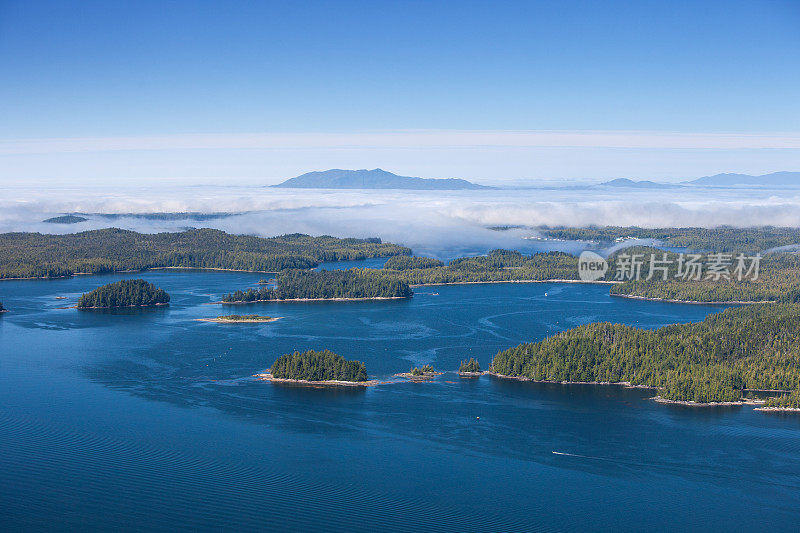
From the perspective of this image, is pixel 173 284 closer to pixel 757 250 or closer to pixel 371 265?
pixel 371 265

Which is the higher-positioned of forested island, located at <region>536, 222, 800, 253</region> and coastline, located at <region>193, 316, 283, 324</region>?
forested island, located at <region>536, 222, 800, 253</region>

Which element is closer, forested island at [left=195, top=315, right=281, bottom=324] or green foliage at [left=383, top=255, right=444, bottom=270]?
forested island at [left=195, top=315, right=281, bottom=324]

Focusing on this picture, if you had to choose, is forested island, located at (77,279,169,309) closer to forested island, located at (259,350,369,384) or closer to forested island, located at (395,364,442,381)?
forested island, located at (259,350,369,384)

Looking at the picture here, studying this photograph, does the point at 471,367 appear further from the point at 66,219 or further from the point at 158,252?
the point at 66,219

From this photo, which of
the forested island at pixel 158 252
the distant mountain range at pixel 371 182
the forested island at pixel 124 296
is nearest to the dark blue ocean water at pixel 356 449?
the forested island at pixel 124 296

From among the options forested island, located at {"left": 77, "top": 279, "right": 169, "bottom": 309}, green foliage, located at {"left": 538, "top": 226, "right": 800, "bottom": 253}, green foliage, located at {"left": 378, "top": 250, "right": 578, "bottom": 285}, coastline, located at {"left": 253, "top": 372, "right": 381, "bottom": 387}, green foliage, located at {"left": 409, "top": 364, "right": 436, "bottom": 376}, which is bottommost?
coastline, located at {"left": 253, "top": 372, "right": 381, "bottom": 387}

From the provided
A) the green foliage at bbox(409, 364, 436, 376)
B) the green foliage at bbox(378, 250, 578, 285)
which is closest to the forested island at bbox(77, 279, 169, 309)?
the green foliage at bbox(378, 250, 578, 285)
